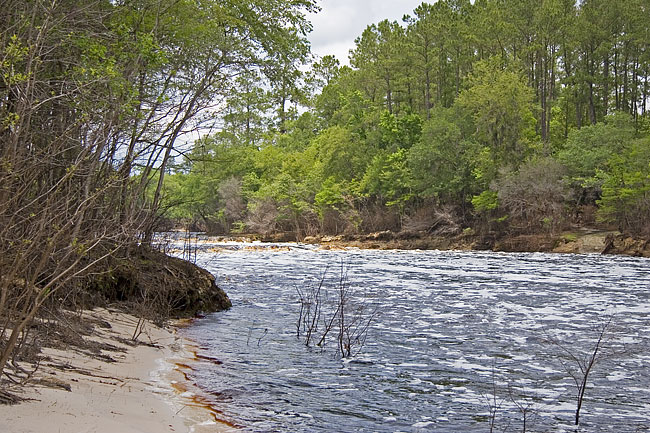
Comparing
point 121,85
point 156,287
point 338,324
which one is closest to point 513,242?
point 338,324

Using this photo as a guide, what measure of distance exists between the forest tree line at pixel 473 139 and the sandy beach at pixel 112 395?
94.6ft

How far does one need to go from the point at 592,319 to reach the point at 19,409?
35.0ft

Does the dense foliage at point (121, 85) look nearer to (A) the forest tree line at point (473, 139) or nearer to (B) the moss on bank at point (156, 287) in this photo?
(B) the moss on bank at point (156, 287)

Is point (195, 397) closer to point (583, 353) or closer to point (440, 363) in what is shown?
point (440, 363)

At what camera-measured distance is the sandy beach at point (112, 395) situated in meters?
4.25

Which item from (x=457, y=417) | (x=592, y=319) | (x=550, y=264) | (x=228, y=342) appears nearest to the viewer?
(x=457, y=417)

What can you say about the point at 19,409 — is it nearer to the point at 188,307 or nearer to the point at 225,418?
the point at 225,418

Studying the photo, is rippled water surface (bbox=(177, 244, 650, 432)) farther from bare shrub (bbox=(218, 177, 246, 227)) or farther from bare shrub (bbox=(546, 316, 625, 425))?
bare shrub (bbox=(218, 177, 246, 227))

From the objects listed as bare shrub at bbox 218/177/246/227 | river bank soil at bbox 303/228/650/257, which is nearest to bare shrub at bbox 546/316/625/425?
river bank soil at bbox 303/228/650/257

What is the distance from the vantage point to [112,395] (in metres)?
5.36

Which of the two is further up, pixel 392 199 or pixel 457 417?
pixel 392 199

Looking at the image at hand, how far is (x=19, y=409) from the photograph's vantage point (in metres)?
4.15

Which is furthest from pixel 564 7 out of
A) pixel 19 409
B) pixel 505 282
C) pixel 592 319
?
pixel 19 409

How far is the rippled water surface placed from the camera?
6.10 metres
